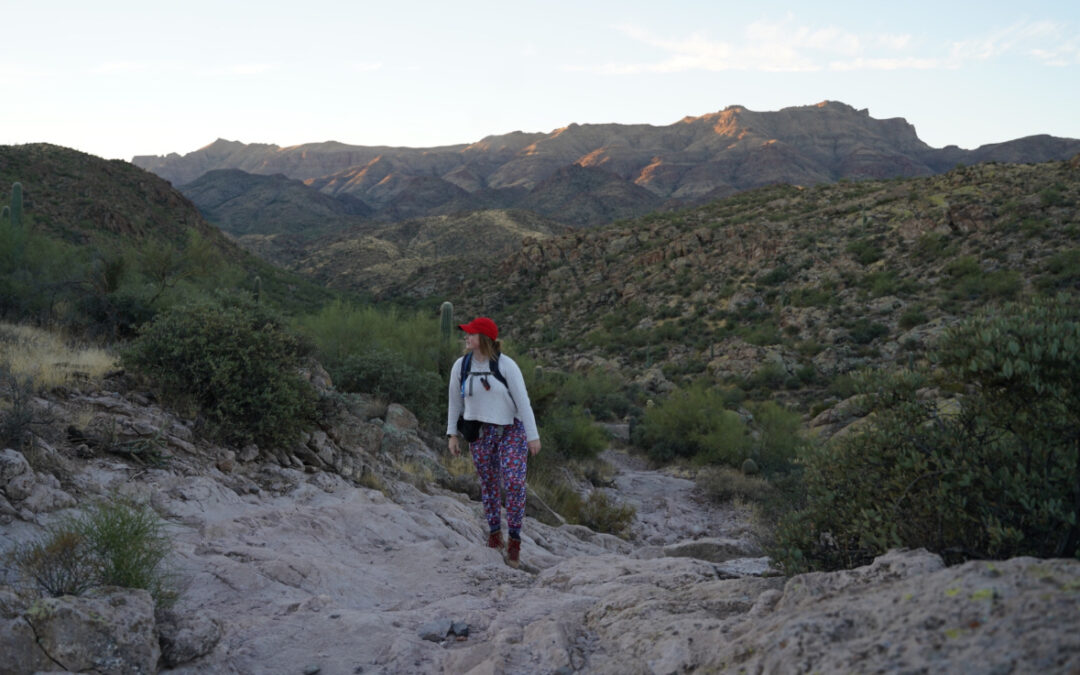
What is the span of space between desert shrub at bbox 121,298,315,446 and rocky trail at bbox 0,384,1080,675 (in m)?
0.35

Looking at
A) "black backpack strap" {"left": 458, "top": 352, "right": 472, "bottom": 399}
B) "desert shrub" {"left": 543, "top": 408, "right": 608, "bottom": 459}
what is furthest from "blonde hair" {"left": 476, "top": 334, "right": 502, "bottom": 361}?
"desert shrub" {"left": 543, "top": 408, "right": 608, "bottom": 459}

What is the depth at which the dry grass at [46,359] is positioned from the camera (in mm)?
6249

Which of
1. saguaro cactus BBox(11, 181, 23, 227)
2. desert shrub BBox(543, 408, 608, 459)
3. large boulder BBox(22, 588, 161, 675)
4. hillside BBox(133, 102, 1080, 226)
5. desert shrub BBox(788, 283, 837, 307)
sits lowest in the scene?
desert shrub BBox(543, 408, 608, 459)

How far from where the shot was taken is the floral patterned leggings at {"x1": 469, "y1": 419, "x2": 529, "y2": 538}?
5.64 meters

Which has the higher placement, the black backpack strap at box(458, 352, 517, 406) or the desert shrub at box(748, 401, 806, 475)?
the black backpack strap at box(458, 352, 517, 406)

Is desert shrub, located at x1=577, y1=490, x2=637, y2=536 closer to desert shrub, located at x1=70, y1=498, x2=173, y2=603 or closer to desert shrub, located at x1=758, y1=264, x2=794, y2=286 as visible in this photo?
desert shrub, located at x1=70, y1=498, x2=173, y2=603

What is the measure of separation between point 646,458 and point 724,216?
24822 mm

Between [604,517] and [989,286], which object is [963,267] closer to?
[989,286]

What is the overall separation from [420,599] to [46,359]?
5083mm

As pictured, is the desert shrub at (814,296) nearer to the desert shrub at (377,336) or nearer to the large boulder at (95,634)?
the desert shrub at (377,336)

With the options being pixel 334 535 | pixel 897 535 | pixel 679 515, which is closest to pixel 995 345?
pixel 897 535

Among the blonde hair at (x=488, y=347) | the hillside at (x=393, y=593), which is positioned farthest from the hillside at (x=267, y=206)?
the blonde hair at (x=488, y=347)

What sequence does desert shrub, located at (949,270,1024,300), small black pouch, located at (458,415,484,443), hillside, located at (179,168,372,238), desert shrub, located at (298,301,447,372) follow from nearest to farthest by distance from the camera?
small black pouch, located at (458,415,484,443) → desert shrub, located at (298,301,447,372) → desert shrub, located at (949,270,1024,300) → hillside, located at (179,168,372,238)

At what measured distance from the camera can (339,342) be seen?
14.1 m
